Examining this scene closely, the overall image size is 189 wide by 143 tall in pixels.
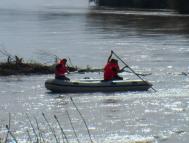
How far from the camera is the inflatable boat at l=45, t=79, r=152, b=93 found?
101 ft

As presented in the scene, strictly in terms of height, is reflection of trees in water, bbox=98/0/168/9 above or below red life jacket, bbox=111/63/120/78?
below

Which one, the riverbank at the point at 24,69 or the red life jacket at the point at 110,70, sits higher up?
the red life jacket at the point at 110,70

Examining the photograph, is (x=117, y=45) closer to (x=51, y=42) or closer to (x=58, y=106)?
(x=51, y=42)

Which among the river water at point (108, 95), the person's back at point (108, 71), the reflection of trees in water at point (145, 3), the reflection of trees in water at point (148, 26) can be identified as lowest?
the reflection of trees in water at point (145, 3)

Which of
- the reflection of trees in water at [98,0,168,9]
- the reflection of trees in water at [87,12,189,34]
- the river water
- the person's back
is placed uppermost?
the person's back

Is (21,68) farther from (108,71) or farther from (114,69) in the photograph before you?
(114,69)

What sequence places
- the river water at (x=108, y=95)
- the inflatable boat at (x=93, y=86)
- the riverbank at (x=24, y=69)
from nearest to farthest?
the river water at (x=108, y=95)
the inflatable boat at (x=93, y=86)
the riverbank at (x=24, y=69)

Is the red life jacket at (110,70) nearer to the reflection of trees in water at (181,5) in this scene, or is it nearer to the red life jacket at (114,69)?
the red life jacket at (114,69)

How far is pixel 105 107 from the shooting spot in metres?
26.9

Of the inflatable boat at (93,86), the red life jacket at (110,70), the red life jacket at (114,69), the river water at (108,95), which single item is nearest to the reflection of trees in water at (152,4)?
the river water at (108,95)

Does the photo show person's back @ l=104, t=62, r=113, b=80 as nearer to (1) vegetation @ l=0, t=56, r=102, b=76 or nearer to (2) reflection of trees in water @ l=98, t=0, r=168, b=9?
(1) vegetation @ l=0, t=56, r=102, b=76

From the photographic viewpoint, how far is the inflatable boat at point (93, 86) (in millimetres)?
30750

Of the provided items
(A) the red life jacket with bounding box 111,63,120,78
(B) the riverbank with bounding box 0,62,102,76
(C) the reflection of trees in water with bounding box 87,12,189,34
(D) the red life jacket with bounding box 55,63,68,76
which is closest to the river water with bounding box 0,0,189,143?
(B) the riverbank with bounding box 0,62,102,76

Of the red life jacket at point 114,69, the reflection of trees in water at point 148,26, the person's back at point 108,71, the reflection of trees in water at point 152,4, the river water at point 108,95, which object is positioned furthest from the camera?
the reflection of trees in water at point 152,4
